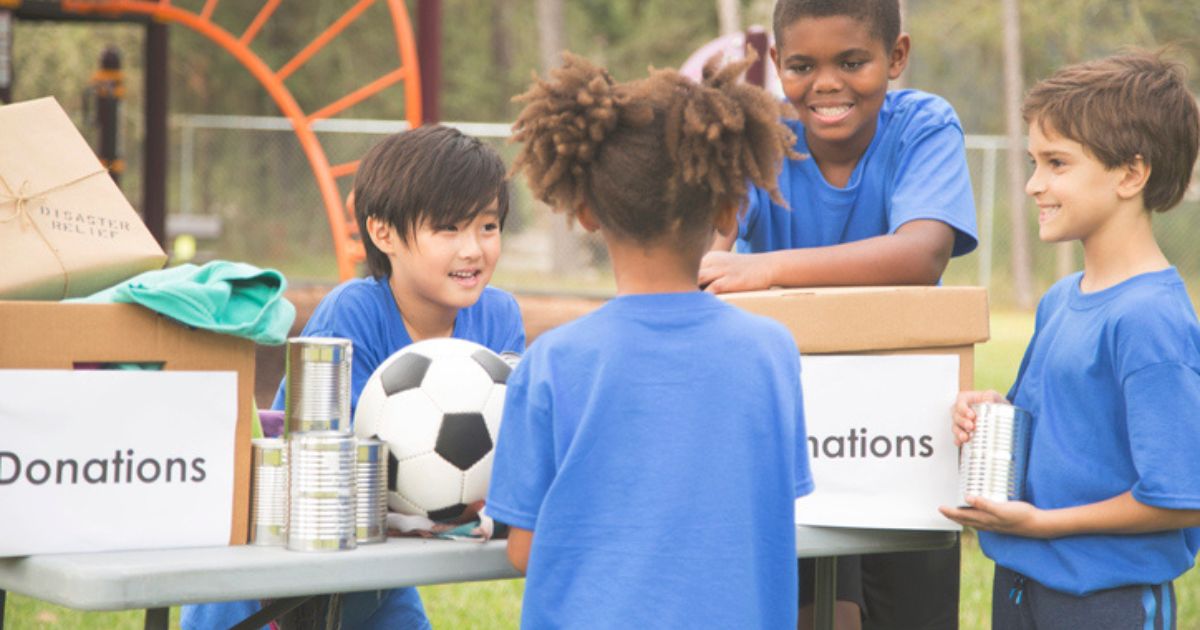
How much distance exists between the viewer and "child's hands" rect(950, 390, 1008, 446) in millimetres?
2632

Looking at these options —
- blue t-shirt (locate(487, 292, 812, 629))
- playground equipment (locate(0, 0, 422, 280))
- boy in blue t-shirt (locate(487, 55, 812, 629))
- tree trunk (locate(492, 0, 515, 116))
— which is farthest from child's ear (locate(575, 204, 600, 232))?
tree trunk (locate(492, 0, 515, 116))

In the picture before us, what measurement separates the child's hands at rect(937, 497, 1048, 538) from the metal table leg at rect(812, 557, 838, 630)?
0.32m

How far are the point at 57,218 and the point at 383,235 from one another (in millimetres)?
737

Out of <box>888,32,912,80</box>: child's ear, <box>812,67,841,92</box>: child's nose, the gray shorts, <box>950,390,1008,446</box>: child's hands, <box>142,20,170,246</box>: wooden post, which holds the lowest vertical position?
the gray shorts

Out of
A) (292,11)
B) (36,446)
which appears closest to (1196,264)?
(292,11)

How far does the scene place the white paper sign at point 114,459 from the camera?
7.13 feet

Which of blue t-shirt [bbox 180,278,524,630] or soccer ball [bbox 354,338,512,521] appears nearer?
soccer ball [bbox 354,338,512,521]

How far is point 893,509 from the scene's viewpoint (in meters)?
2.71

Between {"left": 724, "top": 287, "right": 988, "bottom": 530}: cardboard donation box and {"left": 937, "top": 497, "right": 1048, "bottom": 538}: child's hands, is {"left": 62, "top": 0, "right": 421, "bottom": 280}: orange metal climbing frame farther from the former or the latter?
{"left": 937, "top": 497, "right": 1048, "bottom": 538}: child's hands

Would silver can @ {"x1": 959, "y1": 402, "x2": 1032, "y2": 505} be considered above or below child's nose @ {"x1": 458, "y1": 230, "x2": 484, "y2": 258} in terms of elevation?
below

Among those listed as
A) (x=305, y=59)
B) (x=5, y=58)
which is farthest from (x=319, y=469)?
(x=5, y=58)

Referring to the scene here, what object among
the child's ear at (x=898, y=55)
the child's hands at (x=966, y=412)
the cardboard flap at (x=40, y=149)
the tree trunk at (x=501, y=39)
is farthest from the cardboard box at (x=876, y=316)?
the tree trunk at (x=501, y=39)

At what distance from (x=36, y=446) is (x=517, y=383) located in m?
0.74

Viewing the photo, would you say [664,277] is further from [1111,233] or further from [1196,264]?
[1196,264]
